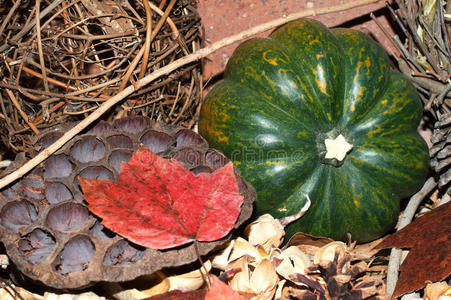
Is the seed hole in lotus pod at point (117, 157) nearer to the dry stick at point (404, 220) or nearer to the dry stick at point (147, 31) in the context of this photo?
the dry stick at point (147, 31)

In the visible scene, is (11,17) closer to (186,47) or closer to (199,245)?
(186,47)

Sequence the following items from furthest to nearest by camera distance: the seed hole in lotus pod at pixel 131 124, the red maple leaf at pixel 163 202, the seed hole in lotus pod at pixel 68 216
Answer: the seed hole in lotus pod at pixel 131 124, the seed hole in lotus pod at pixel 68 216, the red maple leaf at pixel 163 202

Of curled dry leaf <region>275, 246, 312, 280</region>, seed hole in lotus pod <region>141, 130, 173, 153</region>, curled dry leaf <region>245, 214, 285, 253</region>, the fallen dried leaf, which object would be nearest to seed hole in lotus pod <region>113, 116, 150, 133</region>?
seed hole in lotus pod <region>141, 130, 173, 153</region>

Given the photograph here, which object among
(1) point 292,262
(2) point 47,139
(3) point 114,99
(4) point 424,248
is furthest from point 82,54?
(4) point 424,248

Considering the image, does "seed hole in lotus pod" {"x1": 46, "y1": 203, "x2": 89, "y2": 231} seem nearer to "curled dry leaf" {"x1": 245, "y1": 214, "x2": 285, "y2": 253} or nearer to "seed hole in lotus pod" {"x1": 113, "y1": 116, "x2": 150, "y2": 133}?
"seed hole in lotus pod" {"x1": 113, "y1": 116, "x2": 150, "y2": 133}

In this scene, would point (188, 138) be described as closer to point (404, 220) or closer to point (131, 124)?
point (131, 124)

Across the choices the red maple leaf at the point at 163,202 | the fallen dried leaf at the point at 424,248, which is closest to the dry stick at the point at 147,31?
the red maple leaf at the point at 163,202

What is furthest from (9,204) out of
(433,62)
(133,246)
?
(433,62)
